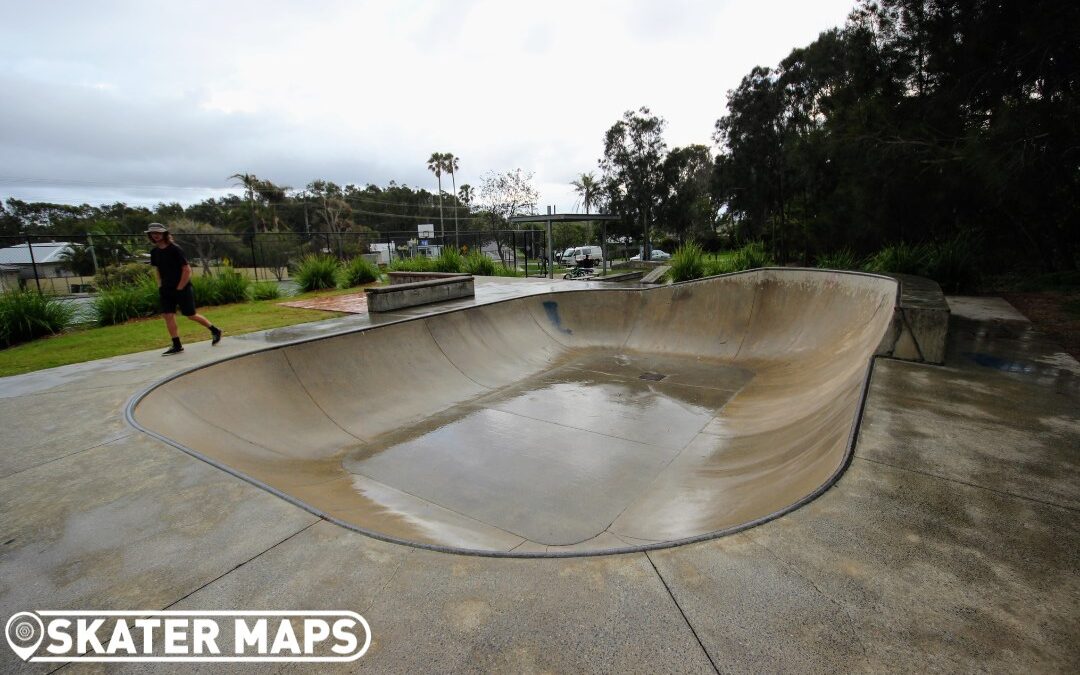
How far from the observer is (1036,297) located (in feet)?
33.6

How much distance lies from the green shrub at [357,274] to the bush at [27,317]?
7127mm

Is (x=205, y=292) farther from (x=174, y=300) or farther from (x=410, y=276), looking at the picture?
(x=174, y=300)

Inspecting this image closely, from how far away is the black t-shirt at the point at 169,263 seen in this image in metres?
6.44

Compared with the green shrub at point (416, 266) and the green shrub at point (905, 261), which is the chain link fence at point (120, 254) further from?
the green shrub at point (905, 261)

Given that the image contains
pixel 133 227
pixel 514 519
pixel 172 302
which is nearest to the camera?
pixel 514 519

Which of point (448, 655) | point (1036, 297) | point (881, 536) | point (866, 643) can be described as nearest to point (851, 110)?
point (1036, 297)

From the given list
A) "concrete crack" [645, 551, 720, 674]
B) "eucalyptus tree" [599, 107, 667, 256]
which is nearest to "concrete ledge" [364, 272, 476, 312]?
"concrete crack" [645, 551, 720, 674]

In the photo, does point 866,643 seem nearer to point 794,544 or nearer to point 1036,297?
point 794,544

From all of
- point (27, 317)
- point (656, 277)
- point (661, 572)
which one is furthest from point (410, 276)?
point (661, 572)

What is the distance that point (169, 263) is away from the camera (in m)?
6.52

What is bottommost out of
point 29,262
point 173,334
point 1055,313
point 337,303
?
point 1055,313

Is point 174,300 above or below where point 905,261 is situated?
above

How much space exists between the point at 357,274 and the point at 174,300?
9.68 metres

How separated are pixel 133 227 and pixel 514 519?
2348 inches
